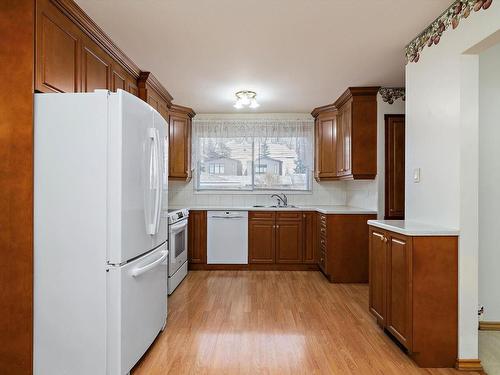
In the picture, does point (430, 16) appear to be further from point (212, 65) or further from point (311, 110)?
point (311, 110)

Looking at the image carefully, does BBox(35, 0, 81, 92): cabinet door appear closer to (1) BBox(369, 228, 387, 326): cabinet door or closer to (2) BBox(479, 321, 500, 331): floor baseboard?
(1) BBox(369, 228, 387, 326): cabinet door

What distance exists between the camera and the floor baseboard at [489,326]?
2756mm

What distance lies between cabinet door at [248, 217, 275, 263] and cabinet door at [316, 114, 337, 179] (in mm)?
1098

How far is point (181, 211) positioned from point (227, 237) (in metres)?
0.95

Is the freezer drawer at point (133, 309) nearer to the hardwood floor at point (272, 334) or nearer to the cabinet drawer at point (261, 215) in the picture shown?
the hardwood floor at point (272, 334)

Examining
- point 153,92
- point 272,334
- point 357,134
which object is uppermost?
point 153,92

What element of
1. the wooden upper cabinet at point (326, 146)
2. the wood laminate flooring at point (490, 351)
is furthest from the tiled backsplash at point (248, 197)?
the wood laminate flooring at point (490, 351)

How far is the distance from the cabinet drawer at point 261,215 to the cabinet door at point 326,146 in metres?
0.96

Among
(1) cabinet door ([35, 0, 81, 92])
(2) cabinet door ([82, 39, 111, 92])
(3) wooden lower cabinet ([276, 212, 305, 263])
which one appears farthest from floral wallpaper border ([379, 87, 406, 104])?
(1) cabinet door ([35, 0, 81, 92])

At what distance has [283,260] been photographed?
16.1 ft

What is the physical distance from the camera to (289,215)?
4.89m

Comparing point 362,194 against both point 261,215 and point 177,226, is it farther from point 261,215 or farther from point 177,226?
point 177,226

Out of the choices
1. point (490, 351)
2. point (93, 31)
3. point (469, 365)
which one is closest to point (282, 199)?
point (490, 351)

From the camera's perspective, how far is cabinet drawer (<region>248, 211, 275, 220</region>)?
4898 mm
